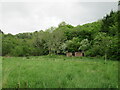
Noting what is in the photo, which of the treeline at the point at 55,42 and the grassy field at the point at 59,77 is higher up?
the treeline at the point at 55,42

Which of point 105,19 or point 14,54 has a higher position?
point 105,19

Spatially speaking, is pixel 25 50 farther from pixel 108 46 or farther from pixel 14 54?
pixel 108 46

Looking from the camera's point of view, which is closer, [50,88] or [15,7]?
[50,88]

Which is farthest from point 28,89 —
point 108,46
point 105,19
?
point 105,19

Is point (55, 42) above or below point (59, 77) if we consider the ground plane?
above

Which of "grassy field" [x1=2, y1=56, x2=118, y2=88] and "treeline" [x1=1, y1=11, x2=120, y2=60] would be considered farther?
"treeline" [x1=1, y1=11, x2=120, y2=60]

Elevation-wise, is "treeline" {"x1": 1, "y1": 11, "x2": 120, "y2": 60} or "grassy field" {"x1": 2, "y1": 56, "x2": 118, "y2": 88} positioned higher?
"treeline" {"x1": 1, "y1": 11, "x2": 120, "y2": 60}

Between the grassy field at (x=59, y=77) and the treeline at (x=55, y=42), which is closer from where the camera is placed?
the grassy field at (x=59, y=77)

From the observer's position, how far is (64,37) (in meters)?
27.7

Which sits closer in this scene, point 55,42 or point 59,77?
point 59,77

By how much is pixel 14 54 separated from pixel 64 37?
11400mm

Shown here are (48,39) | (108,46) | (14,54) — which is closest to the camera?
(108,46)

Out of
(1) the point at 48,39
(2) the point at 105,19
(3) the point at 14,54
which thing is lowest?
(3) the point at 14,54

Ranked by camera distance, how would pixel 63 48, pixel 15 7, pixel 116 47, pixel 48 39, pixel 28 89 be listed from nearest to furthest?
pixel 28 89 < pixel 15 7 < pixel 116 47 < pixel 63 48 < pixel 48 39
